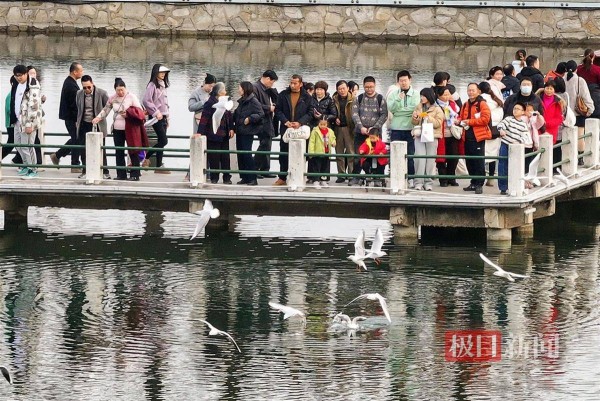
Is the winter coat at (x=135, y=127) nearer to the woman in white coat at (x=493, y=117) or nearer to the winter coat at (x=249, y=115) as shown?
the winter coat at (x=249, y=115)

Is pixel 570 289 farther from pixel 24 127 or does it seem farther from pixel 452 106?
pixel 24 127

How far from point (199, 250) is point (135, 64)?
934 inches

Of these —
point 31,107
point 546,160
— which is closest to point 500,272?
point 546,160

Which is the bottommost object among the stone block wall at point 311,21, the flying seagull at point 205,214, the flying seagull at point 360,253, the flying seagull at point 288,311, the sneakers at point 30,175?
the flying seagull at point 288,311

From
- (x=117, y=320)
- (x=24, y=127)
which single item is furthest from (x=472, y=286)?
(x=24, y=127)

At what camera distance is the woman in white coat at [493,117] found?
23953 mm

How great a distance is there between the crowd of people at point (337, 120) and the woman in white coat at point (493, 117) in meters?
0.01

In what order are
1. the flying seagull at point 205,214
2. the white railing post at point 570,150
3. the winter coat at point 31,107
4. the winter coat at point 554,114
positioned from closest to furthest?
the flying seagull at point 205,214 → the winter coat at point 31,107 → the winter coat at point 554,114 → the white railing post at point 570,150

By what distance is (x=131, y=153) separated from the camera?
24641 mm

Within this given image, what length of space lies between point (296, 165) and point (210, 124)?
139 centimetres

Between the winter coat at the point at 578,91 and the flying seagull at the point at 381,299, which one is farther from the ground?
the winter coat at the point at 578,91

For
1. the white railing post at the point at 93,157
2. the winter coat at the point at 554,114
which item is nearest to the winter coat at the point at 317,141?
the white railing post at the point at 93,157

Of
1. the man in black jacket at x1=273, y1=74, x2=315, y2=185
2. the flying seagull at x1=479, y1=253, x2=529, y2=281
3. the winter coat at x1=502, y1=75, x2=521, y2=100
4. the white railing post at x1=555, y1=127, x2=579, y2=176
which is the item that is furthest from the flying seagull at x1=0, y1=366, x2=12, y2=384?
the winter coat at x1=502, y1=75, x2=521, y2=100

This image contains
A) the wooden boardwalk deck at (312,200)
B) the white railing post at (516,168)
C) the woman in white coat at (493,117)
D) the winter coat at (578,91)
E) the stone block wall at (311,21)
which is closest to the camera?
the white railing post at (516,168)
